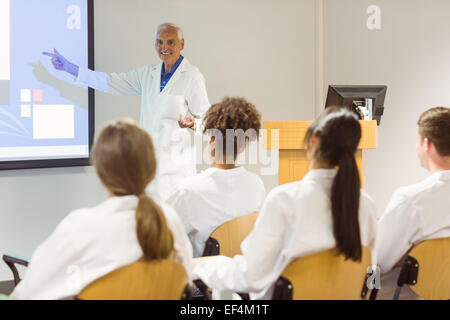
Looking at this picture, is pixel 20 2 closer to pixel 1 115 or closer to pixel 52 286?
pixel 1 115

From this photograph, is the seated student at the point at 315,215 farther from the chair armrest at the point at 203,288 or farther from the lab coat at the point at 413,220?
the lab coat at the point at 413,220

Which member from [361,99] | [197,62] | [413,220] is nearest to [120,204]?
[413,220]

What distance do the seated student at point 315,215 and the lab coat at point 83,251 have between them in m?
0.41

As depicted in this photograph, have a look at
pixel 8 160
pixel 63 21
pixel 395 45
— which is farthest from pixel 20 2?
pixel 395 45

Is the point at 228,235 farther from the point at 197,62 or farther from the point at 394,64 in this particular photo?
the point at 394,64

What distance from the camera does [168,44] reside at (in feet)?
12.5

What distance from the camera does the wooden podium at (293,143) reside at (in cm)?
313

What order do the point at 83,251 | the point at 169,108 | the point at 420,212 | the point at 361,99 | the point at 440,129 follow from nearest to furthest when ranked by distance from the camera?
the point at 83,251, the point at 420,212, the point at 440,129, the point at 361,99, the point at 169,108

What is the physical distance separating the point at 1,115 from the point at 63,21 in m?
0.79

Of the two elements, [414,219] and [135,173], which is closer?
[135,173]

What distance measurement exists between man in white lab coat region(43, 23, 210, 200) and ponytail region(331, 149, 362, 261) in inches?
87.7

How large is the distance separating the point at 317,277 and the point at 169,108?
2380mm

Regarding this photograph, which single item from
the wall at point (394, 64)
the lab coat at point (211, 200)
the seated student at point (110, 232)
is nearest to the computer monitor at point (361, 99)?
the lab coat at point (211, 200)

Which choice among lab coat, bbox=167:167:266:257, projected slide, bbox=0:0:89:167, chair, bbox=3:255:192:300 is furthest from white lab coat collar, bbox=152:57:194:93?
chair, bbox=3:255:192:300
